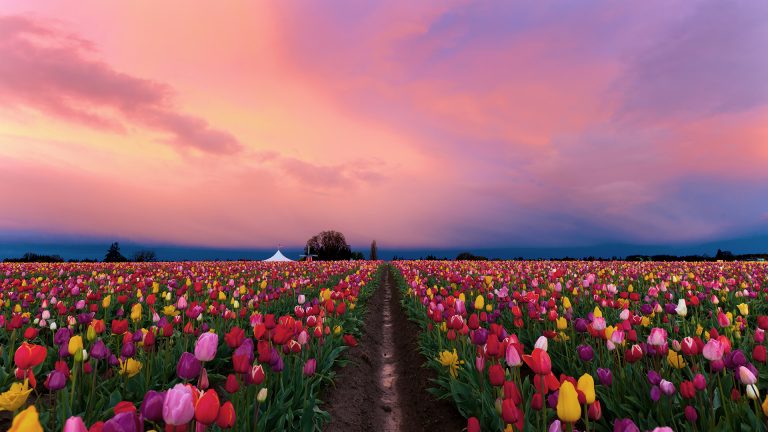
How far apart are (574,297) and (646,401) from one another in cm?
583

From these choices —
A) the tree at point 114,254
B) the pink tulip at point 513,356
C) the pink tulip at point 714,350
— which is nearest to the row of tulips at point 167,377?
the pink tulip at point 513,356

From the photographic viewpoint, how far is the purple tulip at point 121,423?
5.76 feet

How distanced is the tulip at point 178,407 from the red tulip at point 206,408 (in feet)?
0.14

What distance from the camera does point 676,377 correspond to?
15.2ft

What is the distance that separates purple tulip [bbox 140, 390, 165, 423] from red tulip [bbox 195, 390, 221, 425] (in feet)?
0.73

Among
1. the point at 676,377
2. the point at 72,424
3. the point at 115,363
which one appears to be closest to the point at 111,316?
the point at 115,363

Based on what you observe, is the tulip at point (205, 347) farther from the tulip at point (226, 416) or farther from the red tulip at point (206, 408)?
the red tulip at point (206, 408)

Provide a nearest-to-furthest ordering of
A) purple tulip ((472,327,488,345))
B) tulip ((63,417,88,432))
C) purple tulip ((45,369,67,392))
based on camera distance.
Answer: tulip ((63,417,88,432)), purple tulip ((45,369,67,392)), purple tulip ((472,327,488,345))

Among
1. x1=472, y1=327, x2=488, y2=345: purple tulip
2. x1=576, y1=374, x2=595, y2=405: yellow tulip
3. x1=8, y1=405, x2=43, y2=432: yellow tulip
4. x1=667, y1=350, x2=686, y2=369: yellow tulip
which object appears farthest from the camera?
x1=472, y1=327, x2=488, y2=345: purple tulip

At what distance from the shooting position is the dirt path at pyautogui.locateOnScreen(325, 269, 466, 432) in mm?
5449

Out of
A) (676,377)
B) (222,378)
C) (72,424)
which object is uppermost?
(72,424)

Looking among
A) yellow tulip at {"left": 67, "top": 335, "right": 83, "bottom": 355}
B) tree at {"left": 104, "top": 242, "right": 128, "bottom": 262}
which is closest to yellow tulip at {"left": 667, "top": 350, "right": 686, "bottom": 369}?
yellow tulip at {"left": 67, "top": 335, "right": 83, "bottom": 355}

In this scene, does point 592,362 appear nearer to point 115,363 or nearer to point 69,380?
point 115,363

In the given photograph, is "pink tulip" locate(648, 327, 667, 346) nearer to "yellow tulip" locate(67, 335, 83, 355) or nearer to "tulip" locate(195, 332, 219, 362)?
"tulip" locate(195, 332, 219, 362)
